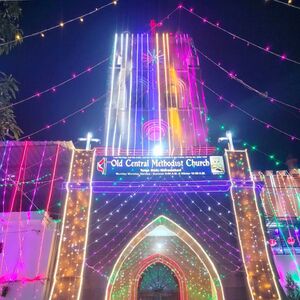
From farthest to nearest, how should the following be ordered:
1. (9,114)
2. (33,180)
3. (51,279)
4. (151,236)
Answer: (33,180) < (151,236) < (51,279) < (9,114)

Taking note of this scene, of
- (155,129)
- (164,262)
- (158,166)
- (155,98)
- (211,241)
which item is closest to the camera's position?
(211,241)

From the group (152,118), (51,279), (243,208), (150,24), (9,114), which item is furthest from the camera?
(150,24)

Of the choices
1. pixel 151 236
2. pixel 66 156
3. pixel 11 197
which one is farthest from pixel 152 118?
pixel 11 197

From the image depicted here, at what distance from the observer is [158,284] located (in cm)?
1122

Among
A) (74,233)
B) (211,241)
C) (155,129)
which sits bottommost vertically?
(211,241)

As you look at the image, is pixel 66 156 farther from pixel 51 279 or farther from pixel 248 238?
pixel 248 238

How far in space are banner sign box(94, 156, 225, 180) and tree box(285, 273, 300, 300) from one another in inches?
164

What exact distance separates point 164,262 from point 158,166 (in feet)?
11.7

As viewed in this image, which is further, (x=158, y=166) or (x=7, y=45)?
(x=158, y=166)

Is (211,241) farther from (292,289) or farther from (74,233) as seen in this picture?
(74,233)

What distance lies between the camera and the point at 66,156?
12859 millimetres

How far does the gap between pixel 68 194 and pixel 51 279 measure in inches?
106

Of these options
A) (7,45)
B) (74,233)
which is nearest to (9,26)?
(7,45)

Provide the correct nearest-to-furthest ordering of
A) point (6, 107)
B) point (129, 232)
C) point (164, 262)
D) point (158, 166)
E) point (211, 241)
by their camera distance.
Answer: point (6, 107) < point (211, 241) < point (129, 232) < point (158, 166) < point (164, 262)
